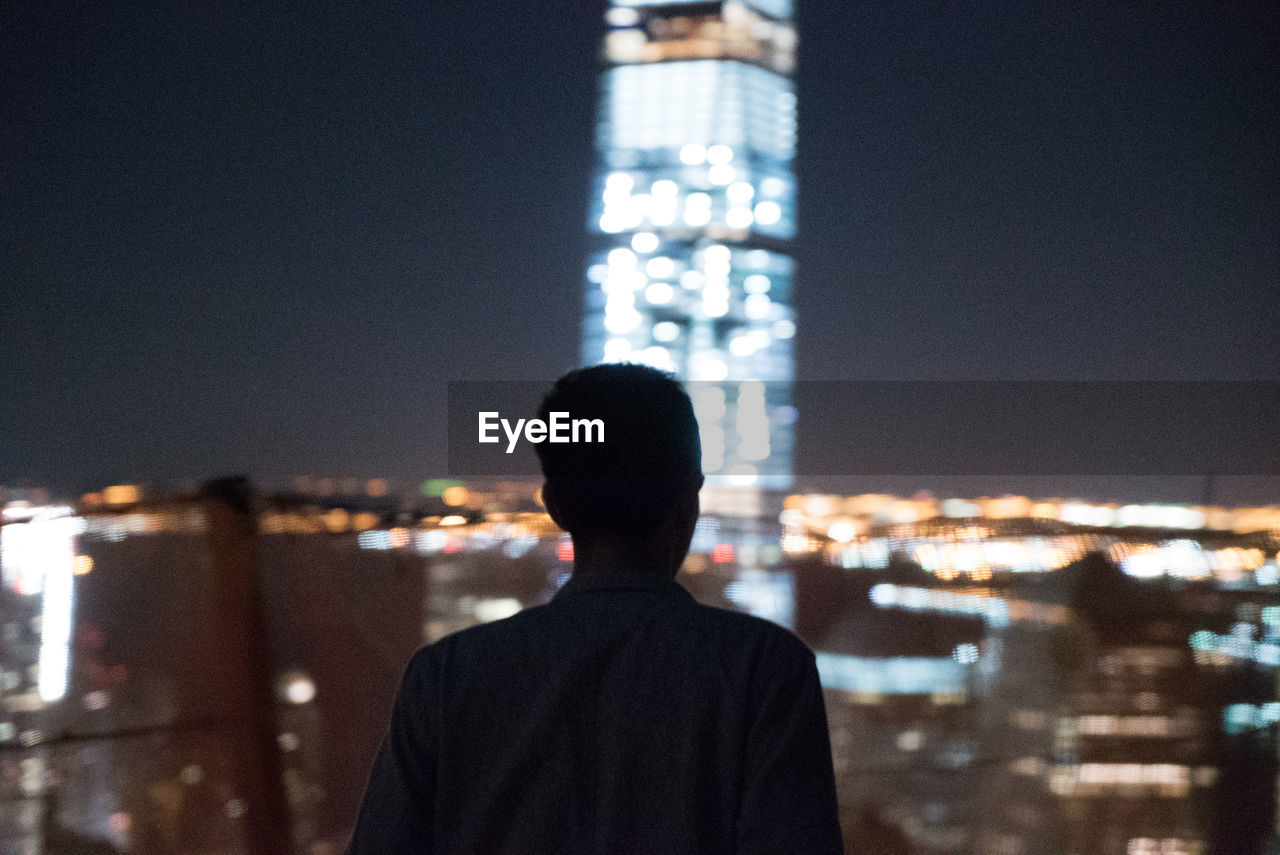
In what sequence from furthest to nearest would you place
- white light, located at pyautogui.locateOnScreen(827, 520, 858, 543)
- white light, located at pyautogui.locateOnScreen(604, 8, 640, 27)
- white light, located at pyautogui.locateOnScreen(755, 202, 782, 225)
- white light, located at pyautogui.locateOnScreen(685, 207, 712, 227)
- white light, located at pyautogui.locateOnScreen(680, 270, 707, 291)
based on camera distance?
1. white light, located at pyautogui.locateOnScreen(680, 270, 707, 291)
2. white light, located at pyautogui.locateOnScreen(755, 202, 782, 225)
3. white light, located at pyautogui.locateOnScreen(685, 207, 712, 227)
4. white light, located at pyautogui.locateOnScreen(604, 8, 640, 27)
5. white light, located at pyautogui.locateOnScreen(827, 520, 858, 543)

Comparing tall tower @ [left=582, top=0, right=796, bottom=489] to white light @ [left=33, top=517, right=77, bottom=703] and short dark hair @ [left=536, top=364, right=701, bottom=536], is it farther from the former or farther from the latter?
short dark hair @ [left=536, top=364, right=701, bottom=536]

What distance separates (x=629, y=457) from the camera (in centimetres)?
73

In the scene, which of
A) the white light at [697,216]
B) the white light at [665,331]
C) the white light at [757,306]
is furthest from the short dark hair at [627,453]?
the white light at [757,306]

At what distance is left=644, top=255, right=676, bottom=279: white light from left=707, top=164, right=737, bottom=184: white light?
238 cm

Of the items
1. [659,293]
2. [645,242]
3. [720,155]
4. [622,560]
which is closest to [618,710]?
[622,560]

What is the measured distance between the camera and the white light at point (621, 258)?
41.7ft

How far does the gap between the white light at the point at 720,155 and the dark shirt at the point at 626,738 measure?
1745cm

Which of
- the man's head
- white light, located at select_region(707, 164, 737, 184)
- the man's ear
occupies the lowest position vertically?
the man's ear

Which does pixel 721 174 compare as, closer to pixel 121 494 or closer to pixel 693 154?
pixel 693 154

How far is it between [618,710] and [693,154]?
1713 centimetres

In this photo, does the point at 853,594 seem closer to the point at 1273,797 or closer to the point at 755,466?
the point at 1273,797

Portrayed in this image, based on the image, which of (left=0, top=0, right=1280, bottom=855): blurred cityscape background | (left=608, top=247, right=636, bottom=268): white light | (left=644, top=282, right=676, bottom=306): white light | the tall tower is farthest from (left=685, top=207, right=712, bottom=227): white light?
(left=0, top=0, right=1280, bottom=855): blurred cityscape background

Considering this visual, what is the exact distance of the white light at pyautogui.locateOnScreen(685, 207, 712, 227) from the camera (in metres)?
15.9

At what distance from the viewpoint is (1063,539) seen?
159 centimetres
